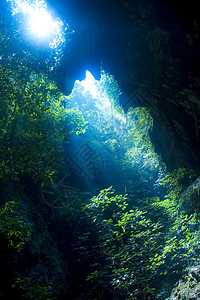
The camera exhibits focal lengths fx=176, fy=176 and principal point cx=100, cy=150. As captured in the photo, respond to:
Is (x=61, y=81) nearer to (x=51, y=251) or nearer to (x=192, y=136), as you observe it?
(x=192, y=136)

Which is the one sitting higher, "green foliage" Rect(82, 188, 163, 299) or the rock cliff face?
the rock cliff face

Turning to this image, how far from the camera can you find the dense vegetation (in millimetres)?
3663

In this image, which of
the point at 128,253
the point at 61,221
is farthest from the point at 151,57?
the point at 61,221

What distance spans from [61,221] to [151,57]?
270 inches

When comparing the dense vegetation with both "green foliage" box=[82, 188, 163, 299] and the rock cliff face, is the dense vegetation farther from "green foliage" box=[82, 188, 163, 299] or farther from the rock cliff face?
the rock cliff face

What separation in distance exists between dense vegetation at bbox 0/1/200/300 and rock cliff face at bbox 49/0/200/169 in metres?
0.80

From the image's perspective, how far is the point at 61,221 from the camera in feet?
24.6

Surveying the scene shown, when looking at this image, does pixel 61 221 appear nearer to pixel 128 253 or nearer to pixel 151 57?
pixel 128 253

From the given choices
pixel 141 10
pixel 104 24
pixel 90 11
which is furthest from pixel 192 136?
pixel 90 11

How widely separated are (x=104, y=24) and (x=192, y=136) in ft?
13.1

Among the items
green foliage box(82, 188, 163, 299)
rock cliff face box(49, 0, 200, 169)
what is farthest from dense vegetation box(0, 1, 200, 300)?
rock cliff face box(49, 0, 200, 169)

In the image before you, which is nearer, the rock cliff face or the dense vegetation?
the rock cliff face

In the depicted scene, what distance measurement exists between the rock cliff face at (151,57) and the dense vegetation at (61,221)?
80cm

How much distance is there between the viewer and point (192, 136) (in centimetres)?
488
